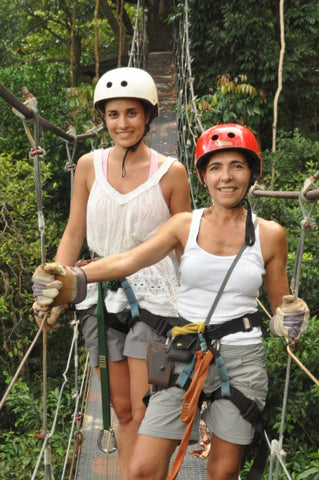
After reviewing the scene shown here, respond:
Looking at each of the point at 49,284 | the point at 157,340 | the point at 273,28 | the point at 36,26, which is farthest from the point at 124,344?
the point at 36,26

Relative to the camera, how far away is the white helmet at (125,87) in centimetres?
181

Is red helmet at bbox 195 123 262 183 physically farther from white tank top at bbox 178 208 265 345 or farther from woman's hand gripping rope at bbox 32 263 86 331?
woman's hand gripping rope at bbox 32 263 86 331

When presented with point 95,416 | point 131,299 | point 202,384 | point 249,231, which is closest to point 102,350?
point 131,299

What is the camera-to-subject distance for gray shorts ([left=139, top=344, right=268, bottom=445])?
1513 millimetres

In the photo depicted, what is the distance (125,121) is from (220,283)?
56 cm

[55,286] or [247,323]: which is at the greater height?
[55,286]

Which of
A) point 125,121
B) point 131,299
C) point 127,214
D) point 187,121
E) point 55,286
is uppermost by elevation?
point 187,121

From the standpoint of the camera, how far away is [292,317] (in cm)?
146

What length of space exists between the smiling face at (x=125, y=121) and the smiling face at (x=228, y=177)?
1.01 feet

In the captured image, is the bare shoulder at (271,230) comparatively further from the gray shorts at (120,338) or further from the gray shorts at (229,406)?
the gray shorts at (120,338)

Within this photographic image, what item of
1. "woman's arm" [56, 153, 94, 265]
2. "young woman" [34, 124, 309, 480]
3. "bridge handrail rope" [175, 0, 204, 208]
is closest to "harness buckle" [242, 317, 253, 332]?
"young woman" [34, 124, 309, 480]

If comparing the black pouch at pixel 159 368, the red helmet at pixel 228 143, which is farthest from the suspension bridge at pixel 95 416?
the black pouch at pixel 159 368

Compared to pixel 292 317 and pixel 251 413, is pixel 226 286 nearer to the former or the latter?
pixel 292 317

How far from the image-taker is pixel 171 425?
153 cm
